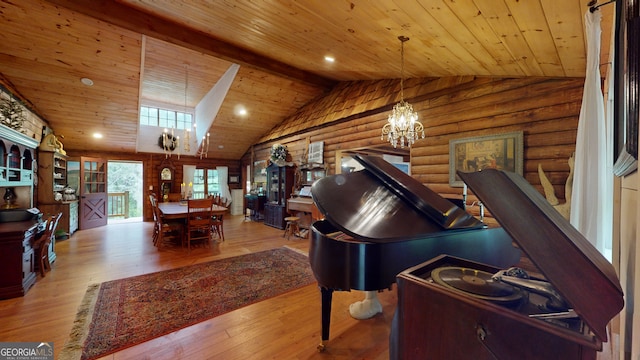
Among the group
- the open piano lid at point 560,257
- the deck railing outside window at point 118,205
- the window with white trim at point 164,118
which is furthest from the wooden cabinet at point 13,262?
the deck railing outside window at point 118,205

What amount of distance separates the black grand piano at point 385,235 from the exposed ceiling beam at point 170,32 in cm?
406

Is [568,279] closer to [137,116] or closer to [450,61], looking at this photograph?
[450,61]

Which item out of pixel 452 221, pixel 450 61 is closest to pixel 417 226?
pixel 452 221

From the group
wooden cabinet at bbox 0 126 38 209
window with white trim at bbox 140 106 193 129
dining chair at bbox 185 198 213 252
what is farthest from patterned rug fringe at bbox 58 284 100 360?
window with white trim at bbox 140 106 193 129

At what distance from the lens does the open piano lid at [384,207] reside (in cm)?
178

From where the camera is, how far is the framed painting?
3.06m

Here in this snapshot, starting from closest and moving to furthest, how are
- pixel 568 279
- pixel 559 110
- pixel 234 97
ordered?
pixel 568 279 → pixel 559 110 → pixel 234 97

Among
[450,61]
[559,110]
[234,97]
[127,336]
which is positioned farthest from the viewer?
[234,97]

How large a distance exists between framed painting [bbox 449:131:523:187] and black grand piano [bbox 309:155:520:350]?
140 centimetres

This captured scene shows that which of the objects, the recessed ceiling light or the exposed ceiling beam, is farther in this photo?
the recessed ceiling light

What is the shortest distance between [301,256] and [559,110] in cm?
410

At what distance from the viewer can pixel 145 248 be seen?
15.9 feet

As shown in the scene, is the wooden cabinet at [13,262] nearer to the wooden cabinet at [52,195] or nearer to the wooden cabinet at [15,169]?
the wooden cabinet at [15,169]

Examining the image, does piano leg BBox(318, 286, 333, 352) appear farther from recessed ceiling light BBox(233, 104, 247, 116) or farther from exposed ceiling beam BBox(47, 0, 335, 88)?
recessed ceiling light BBox(233, 104, 247, 116)
